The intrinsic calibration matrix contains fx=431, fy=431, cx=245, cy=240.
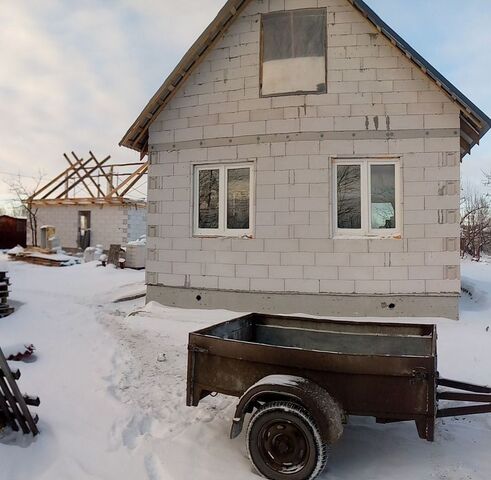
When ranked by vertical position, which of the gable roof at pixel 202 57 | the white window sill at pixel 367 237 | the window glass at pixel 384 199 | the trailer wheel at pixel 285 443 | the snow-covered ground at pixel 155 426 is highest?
the gable roof at pixel 202 57

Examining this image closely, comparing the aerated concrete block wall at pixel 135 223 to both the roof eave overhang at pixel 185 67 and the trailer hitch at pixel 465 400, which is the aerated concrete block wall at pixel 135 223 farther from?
the trailer hitch at pixel 465 400

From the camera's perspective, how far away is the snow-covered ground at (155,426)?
332 cm

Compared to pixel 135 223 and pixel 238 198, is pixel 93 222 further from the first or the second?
pixel 238 198

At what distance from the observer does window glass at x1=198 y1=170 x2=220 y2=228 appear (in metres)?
9.09

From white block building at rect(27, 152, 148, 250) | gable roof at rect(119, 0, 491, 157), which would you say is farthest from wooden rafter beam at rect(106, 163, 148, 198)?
gable roof at rect(119, 0, 491, 157)

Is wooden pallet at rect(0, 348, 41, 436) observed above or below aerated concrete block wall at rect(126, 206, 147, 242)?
below

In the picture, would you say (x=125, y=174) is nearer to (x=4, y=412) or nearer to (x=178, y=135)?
(x=178, y=135)

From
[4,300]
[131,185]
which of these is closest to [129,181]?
[131,185]

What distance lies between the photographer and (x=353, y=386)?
3225mm

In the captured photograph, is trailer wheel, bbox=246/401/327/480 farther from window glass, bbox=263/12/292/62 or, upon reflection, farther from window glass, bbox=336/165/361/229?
window glass, bbox=263/12/292/62

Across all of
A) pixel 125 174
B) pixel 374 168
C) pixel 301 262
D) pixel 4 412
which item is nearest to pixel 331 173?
pixel 374 168

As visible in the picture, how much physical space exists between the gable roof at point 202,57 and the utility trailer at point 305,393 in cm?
587

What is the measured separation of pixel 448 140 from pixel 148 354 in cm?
656

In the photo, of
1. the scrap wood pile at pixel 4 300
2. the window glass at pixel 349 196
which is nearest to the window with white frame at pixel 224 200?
the window glass at pixel 349 196
